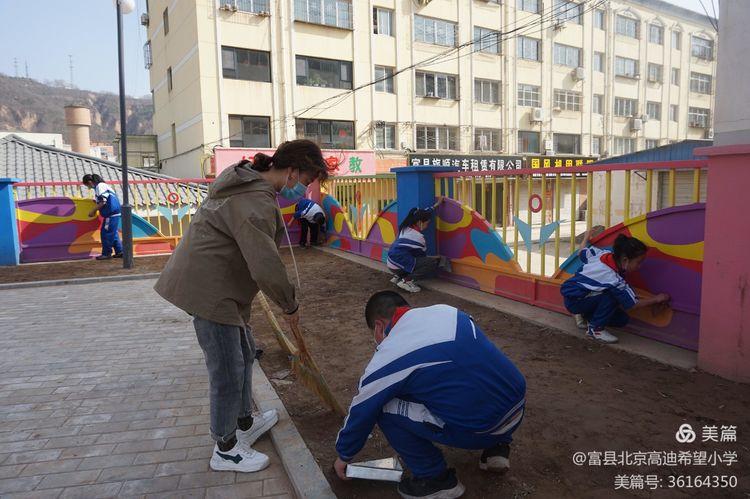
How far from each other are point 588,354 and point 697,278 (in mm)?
1028

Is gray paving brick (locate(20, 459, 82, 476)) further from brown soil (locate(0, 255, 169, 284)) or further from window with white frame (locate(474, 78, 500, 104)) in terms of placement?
window with white frame (locate(474, 78, 500, 104))

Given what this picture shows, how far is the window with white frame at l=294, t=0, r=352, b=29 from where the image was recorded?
22328 mm

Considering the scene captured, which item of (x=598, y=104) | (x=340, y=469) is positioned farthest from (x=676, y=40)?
(x=340, y=469)

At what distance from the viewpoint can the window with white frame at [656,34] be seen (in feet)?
110

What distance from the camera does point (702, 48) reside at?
121 feet

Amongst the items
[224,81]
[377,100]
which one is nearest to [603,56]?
[377,100]

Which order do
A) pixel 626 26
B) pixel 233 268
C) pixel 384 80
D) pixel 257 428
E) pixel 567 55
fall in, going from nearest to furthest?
pixel 233 268
pixel 257 428
pixel 384 80
pixel 567 55
pixel 626 26

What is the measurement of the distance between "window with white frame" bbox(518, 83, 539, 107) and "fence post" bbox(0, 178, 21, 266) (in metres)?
25.5

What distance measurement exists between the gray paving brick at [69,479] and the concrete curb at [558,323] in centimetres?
384

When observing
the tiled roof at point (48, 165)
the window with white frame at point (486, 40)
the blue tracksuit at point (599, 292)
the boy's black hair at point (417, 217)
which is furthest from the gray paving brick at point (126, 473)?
the window with white frame at point (486, 40)

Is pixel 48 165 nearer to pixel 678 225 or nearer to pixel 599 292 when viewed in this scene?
pixel 599 292

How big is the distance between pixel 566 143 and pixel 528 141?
3.24m

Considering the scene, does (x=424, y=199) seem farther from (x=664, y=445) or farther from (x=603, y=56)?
(x=603, y=56)

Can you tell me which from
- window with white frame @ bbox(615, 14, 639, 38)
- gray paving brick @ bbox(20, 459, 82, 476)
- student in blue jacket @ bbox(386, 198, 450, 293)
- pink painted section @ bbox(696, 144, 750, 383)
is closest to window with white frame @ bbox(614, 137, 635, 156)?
window with white frame @ bbox(615, 14, 639, 38)
